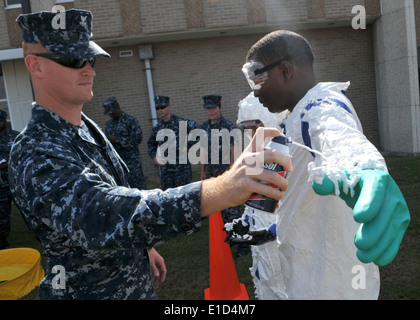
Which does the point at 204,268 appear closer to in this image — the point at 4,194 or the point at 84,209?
the point at 84,209

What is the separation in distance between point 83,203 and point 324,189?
0.89 metres

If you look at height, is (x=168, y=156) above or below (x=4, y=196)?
above

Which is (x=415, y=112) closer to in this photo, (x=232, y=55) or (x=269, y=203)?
(x=232, y=55)

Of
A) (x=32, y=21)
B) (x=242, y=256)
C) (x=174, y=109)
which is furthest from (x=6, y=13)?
(x=32, y=21)

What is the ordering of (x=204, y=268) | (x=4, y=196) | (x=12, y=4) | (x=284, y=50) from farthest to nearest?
1. (x=12, y=4)
2. (x=4, y=196)
3. (x=204, y=268)
4. (x=284, y=50)

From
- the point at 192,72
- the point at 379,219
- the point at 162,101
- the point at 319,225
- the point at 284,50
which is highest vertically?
the point at 192,72

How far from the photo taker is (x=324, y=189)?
1445mm

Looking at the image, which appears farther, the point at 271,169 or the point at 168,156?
the point at 168,156

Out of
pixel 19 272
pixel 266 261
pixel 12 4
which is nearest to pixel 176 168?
pixel 19 272

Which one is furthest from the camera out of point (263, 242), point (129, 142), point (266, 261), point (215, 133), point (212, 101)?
point (129, 142)

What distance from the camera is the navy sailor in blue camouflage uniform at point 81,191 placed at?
1.35m

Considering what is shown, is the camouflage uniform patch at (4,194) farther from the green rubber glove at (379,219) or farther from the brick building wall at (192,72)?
the green rubber glove at (379,219)

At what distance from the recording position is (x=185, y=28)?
12.4m
